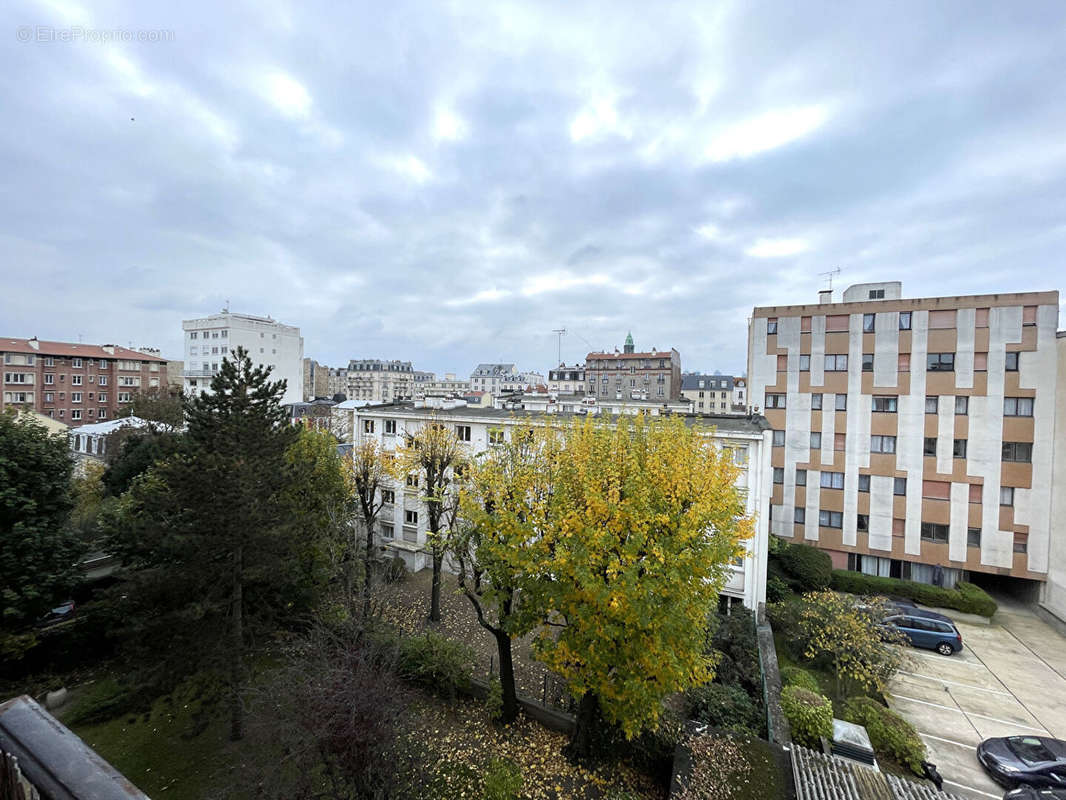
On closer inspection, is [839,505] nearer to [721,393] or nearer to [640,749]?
[640,749]

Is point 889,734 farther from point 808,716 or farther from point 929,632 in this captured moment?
point 929,632

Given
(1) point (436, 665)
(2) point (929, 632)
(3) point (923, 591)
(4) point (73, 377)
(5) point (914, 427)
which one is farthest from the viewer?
(4) point (73, 377)

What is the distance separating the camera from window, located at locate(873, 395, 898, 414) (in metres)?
29.4

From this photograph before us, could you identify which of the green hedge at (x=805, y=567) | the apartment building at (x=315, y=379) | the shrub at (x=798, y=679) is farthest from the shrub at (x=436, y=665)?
the apartment building at (x=315, y=379)

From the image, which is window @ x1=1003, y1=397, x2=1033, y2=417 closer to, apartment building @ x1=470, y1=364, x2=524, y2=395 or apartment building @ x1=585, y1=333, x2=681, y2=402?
apartment building @ x1=585, y1=333, x2=681, y2=402

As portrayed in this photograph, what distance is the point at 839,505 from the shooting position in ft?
99.0

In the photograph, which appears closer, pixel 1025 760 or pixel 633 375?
pixel 1025 760

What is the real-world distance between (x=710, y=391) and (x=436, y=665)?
9127cm

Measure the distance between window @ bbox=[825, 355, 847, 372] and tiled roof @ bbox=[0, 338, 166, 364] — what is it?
8418 cm

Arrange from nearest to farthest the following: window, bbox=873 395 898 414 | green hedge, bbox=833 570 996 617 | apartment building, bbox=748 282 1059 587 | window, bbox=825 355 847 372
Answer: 1. green hedge, bbox=833 570 996 617
2. apartment building, bbox=748 282 1059 587
3. window, bbox=873 395 898 414
4. window, bbox=825 355 847 372

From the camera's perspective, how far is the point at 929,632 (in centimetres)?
2200

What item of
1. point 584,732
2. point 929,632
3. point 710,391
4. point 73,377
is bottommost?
point 929,632

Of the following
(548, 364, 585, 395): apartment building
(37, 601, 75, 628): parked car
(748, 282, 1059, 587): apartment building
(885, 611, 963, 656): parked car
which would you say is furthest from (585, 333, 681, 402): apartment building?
(37, 601, 75, 628): parked car

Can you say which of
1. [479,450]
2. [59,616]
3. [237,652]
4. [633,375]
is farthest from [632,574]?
[633,375]
